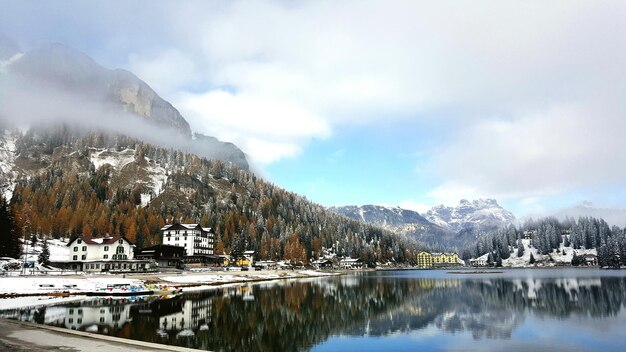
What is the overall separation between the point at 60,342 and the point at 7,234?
9171 cm

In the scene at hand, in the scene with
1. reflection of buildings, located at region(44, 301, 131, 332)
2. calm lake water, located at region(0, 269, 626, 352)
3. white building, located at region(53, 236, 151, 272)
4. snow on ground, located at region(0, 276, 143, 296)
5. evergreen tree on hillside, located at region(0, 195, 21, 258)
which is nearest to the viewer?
calm lake water, located at region(0, 269, 626, 352)

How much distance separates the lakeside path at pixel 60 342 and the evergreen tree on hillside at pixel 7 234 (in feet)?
262

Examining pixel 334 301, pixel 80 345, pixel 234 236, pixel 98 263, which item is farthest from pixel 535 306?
pixel 234 236

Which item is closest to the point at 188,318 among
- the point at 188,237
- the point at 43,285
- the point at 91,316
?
the point at 91,316

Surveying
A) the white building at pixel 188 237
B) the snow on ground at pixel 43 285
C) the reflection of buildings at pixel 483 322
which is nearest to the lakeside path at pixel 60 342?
the reflection of buildings at pixel 483 322

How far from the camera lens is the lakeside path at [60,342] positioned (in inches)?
840

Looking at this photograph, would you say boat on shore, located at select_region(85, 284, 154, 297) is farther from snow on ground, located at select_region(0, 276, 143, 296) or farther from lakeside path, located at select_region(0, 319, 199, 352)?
lakeside path, located at select_region(0, 319, 199, 352)

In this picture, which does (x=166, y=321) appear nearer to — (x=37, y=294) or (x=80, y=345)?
(x=80, y=345)

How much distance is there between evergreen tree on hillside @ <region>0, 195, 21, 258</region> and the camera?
92688 mm

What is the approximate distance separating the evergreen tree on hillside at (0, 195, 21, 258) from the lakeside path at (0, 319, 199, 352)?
79939 millimetres

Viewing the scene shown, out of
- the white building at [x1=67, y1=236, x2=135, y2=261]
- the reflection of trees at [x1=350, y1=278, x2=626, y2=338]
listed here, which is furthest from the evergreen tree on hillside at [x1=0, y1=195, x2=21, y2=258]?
the reflection of trees at [x1=350, y1=278, x2=626, y2=338]

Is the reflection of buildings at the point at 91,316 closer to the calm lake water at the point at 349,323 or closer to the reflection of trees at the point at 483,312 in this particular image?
the calm lake water at the point at 349,323

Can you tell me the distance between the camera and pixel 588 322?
4362 cm

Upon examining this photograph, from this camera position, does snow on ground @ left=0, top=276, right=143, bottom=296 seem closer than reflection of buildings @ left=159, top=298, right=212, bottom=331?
No
